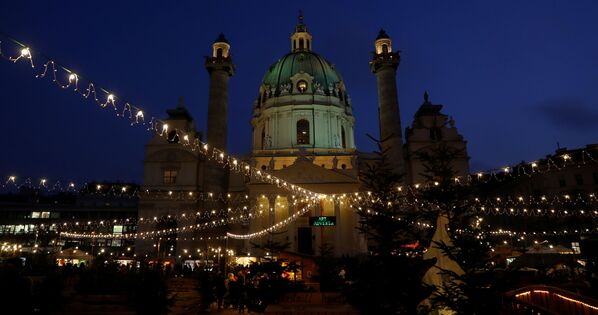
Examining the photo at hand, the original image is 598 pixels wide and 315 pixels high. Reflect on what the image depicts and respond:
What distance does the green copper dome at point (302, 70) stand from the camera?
64.8m

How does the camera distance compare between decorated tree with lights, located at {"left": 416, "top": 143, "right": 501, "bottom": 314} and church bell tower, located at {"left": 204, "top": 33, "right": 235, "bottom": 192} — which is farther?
church bell tower, located at {"left": 204, "top": 33, "right": 235, "bottom": 192}

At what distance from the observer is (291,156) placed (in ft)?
180

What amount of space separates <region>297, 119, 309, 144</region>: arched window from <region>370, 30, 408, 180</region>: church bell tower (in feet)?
40.7

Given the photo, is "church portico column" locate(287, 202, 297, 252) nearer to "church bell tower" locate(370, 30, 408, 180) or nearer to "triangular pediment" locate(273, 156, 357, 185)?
"triangular pediment" locate(273, 156, 357, 185)

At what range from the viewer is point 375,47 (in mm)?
57281

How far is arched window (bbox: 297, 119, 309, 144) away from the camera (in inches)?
2392

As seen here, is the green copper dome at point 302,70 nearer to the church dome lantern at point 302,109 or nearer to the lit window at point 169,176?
the church dome lantern at point 302,109

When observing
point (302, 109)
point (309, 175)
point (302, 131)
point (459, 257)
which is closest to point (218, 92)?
point (302, 109)

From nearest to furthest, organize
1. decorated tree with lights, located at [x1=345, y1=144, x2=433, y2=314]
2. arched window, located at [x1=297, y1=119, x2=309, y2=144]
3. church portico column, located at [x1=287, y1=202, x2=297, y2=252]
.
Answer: decorated tree with lights, located at [x1=345, y1=144, x2=433, y2=314] < church portico column, located at [x1=287, y1=202, x2=297, y2=252] < arched window, located at [x1=297, y1=119, x2=309, y2=144]

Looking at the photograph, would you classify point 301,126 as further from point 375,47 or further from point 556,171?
point 556,171

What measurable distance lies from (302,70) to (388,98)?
17.4 meters

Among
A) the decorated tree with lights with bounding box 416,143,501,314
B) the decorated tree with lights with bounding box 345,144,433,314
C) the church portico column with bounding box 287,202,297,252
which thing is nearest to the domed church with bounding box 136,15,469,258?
the church portico column with bounding box 287,202,297,252

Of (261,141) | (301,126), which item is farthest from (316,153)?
(261,141)

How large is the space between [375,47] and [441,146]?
4721cm
